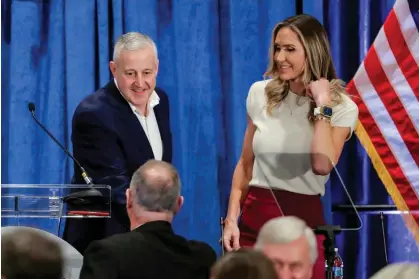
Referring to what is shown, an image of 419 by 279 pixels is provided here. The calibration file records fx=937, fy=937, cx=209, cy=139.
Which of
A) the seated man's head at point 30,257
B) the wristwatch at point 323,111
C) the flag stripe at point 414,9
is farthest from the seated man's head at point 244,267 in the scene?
the flag stripe at point 414,9

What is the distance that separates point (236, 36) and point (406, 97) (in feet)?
3.28

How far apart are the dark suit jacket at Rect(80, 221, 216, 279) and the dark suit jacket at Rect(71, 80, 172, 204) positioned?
0.93 metres

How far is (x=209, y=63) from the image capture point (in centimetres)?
521

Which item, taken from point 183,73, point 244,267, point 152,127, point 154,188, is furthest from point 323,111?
point 244,267

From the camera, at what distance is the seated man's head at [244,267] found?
202cm

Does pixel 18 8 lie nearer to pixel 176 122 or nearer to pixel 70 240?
pixel 176 122

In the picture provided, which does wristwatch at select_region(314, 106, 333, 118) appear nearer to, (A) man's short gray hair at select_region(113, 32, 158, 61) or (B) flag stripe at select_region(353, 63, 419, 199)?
(A) man's short gray hair at select_region(113, 32, 158, 61)

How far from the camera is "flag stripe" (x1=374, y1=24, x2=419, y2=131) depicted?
5.00 meters

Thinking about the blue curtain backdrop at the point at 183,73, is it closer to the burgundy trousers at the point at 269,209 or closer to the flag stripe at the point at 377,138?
the flag stripe at the point at 377,138

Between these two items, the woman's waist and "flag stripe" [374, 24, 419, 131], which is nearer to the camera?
the woman's waist

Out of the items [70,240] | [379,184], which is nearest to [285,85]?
[70,240]

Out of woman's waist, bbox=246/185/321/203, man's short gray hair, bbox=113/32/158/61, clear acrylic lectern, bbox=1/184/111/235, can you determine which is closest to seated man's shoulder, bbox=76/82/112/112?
man's short gray hair, bbox=113/32/158/61

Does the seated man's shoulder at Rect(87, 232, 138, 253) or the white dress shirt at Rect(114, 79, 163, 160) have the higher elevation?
the white dress shirt at Rect(114, 79, 163, 160)

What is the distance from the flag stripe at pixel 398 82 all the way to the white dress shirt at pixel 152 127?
1393 mm
